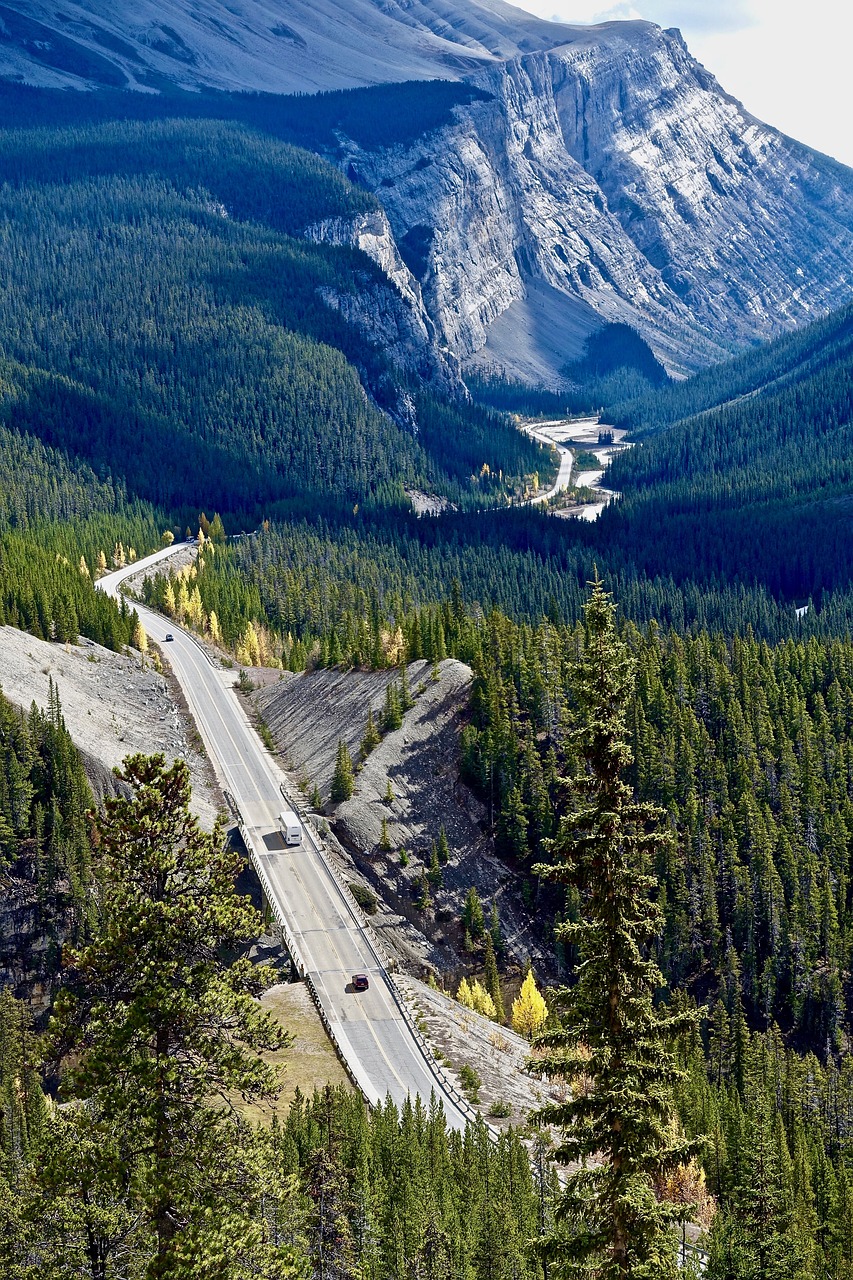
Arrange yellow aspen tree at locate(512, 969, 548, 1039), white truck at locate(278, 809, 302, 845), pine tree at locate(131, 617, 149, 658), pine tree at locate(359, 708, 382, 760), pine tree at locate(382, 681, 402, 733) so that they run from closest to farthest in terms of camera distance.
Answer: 1. yellow aspen tree at locate(512, 969, 548, 1039)
2. white truck at locate(278, 809, 302, 845)
3. pine tree at locate(359, 708, 382, 760)
4. pine tree at locate(382, 681, 402, 733)
5. pine tree at locate(131, 617, 149, 658)

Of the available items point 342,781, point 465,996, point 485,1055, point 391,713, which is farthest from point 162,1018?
point 391,713

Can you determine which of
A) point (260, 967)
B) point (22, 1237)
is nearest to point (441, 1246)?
point (22, 1237)

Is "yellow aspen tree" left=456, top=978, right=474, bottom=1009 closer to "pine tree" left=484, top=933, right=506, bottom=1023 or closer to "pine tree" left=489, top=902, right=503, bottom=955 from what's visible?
"pine tree" left=484, top=933, right=506, bottom=1023

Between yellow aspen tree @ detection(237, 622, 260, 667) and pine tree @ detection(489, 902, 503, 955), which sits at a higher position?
pine tree @ detection(489, 902, 503, 955)

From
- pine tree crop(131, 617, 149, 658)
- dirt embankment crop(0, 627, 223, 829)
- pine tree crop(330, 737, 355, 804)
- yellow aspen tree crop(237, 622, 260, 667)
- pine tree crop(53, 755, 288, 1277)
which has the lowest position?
yellow aspen tree crop(237, 622, 260, 667)

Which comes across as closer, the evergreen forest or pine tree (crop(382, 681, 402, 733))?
the evergreen forest

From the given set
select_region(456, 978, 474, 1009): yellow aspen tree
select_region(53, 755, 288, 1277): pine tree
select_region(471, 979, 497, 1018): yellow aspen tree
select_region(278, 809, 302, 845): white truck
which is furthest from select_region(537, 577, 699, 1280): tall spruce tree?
select_region(278, 809, 302, 845): white truck

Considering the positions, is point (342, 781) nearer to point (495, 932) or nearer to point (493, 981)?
point (495, 932)
